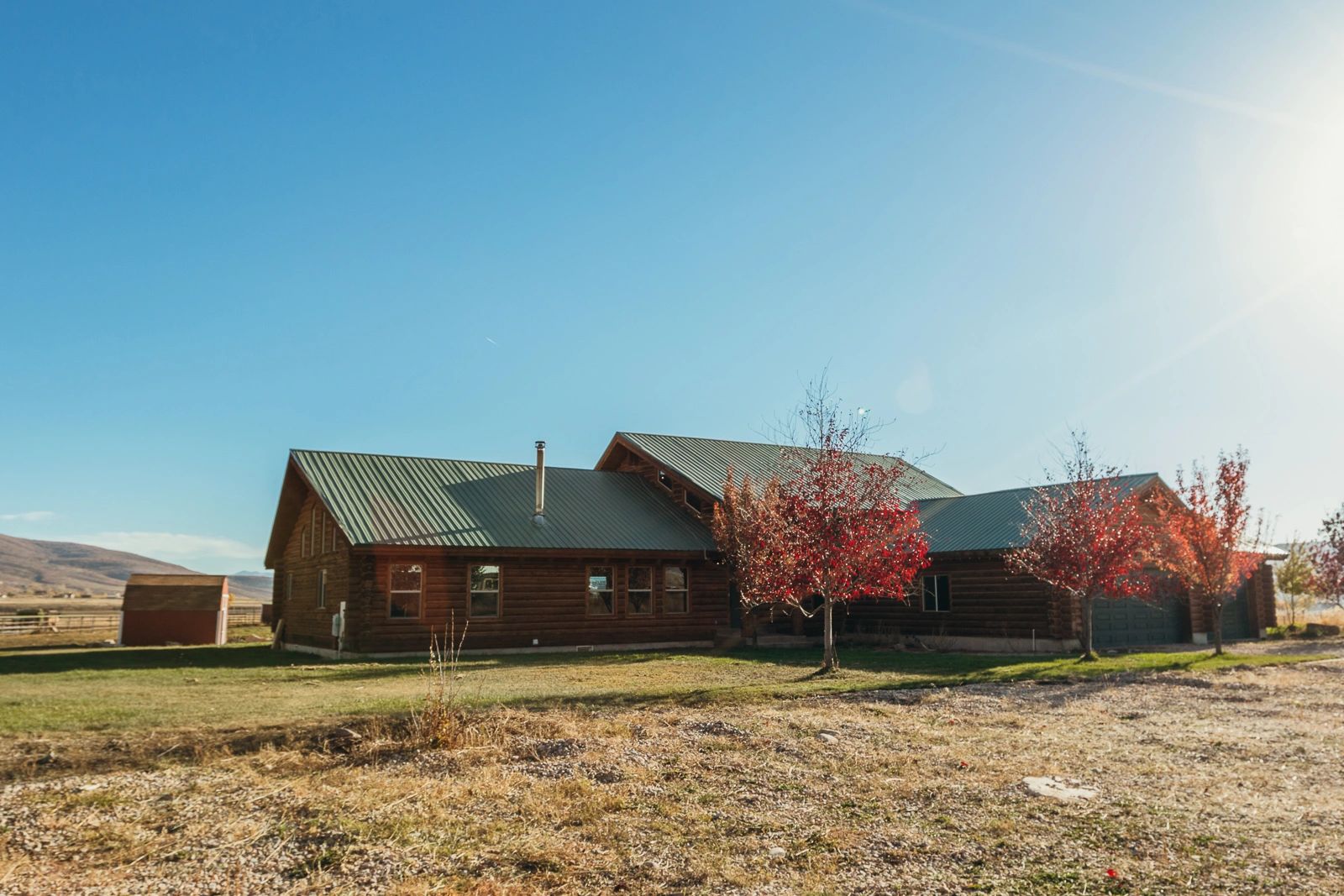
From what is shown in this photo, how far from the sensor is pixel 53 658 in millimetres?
24656

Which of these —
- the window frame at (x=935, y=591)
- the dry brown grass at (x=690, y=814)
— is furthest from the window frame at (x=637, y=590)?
the dry brown grass at (x=690, y=814)

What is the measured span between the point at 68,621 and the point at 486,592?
3578cm

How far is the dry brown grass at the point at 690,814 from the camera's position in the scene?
20.9 ft

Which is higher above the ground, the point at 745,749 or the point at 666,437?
the point at 666,437

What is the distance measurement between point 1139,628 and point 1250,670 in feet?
27.8

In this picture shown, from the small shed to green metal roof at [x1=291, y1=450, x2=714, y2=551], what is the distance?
9.33 m

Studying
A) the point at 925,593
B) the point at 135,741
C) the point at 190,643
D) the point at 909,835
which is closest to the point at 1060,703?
the point at 909,835

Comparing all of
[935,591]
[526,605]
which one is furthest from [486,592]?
[935,591]

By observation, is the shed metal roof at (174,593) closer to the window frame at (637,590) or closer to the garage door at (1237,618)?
the window frame at (637,590)

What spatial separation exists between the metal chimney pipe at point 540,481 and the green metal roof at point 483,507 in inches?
10.7

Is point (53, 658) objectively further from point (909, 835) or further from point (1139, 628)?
point (1139, 628)

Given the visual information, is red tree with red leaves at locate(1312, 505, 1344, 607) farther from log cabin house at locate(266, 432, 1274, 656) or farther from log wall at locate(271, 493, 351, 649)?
log wall at locate(271, 493, 351, 649)

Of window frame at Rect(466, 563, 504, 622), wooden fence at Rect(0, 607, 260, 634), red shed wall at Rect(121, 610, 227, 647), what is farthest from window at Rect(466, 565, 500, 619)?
wooden fence at Rect(0, 607, 260, 634)

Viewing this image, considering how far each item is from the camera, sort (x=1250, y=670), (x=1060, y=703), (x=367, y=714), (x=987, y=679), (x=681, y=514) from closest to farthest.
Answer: (x=367, y=714) < (x=1060, y=703) < (x=987, y=679) < (x=1250, y=670) < (x=681, y=514)
